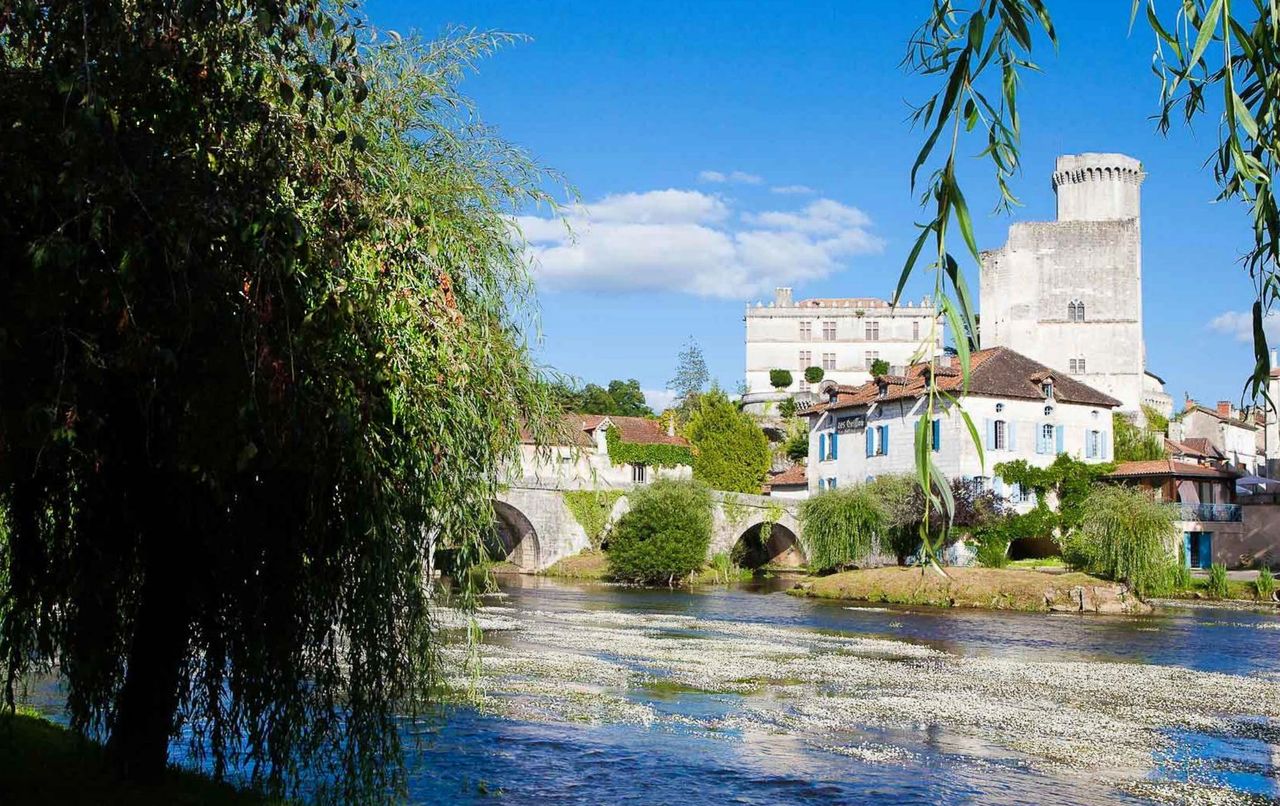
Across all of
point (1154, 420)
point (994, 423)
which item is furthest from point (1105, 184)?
point (994, 423)

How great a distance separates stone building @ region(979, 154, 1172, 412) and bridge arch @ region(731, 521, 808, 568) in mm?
27616

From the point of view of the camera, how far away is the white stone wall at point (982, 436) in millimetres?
47250

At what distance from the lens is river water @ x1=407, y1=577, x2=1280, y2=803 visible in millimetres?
12367

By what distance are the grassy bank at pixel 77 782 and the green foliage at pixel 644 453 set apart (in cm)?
5148

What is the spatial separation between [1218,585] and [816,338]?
5884cm

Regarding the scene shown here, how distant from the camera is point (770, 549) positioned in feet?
192

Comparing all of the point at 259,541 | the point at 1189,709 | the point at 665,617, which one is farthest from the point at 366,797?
the point at 665,617

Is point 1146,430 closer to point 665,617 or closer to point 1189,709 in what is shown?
point 665,617

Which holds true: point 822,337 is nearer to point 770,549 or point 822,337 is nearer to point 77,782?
point 770,549

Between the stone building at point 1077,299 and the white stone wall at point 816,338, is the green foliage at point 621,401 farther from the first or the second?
the stone building at point 1077,299

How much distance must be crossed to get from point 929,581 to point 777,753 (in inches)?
1023

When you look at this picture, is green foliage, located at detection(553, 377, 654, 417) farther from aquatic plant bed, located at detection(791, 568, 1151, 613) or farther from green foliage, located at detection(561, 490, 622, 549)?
aquatic plant bed, located at detection(791, 568, 1151, 613)

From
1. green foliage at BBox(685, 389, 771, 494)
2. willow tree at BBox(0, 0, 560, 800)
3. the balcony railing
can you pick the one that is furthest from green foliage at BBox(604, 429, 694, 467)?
willow tree at BBox(0, 0, 560, 800)

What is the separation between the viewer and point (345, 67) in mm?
6391
